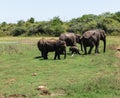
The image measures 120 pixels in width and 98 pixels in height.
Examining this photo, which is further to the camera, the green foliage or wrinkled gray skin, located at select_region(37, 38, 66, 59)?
the green foliage

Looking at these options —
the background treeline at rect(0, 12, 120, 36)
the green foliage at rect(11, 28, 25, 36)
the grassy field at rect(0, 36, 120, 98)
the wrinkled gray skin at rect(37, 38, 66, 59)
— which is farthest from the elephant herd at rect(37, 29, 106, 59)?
the green foliage at rect(11, 28, 25, 36)

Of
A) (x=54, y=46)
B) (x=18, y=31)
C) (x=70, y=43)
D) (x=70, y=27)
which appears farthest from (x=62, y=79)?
(x=18, y=31)

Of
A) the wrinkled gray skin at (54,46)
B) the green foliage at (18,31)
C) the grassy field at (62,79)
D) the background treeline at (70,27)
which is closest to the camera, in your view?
the grassy field at (62,79)

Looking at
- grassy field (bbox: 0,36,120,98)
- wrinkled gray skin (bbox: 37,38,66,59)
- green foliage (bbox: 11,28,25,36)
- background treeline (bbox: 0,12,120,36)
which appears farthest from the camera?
green foliage (bbox: 11,28,25,36)

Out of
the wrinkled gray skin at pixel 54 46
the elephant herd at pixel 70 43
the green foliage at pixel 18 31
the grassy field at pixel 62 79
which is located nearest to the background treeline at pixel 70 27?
the green foliage at pixel 18 31

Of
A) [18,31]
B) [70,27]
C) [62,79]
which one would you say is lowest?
[62,79]

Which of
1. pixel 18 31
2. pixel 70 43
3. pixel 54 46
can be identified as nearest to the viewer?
pixel 54 46

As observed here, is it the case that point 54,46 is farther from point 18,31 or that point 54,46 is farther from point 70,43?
point 18,31

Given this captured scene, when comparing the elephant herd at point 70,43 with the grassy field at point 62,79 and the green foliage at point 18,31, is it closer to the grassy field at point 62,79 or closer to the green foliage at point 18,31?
the grassy field at point 62,79

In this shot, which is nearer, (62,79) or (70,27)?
(62,79)

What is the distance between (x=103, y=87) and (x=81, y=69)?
450cm

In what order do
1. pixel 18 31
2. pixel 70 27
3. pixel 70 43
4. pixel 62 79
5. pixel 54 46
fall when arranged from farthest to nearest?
pixel 18 31, pixel 70 27, pixel 70 43, pixel 54 46, pixel 62 79

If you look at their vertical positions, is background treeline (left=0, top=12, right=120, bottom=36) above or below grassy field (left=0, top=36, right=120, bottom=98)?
above

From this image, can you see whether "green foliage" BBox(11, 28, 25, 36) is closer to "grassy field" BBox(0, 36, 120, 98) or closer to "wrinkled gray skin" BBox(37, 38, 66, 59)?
"wrinkled gray skin" BBox(37, 38, 66, 59)
